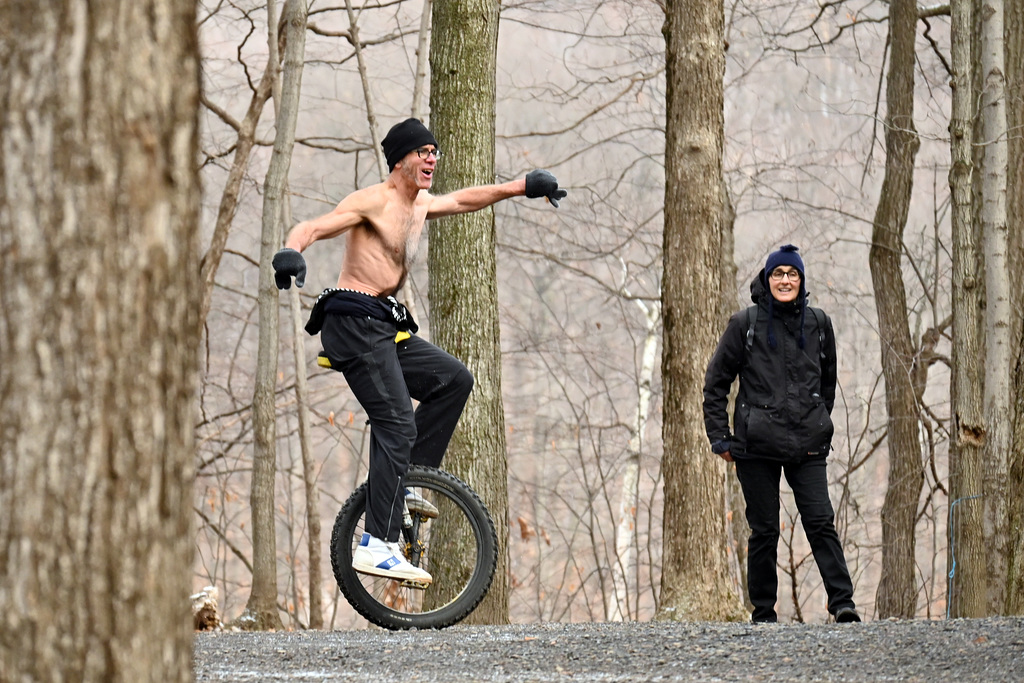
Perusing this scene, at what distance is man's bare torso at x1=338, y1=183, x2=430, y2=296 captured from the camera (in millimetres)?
→ 5824

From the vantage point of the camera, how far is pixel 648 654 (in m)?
4.94

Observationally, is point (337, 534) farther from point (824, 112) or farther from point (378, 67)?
point (824, 112)

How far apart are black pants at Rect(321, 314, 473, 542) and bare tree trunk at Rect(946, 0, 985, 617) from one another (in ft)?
15.7

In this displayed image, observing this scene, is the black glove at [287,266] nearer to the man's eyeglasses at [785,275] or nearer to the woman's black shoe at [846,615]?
the man's eyeglasses at [785,275]

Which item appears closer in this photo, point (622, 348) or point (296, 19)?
point (296, 19)

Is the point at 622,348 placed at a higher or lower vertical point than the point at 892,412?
higher

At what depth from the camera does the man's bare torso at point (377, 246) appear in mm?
5824

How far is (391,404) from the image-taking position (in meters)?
5.73

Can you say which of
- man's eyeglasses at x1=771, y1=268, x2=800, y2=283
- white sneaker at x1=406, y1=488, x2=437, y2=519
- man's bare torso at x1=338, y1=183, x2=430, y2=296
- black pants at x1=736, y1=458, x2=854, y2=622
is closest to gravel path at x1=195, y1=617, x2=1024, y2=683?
white sneaker at x1=406, y1=488, x2=437, y2=519

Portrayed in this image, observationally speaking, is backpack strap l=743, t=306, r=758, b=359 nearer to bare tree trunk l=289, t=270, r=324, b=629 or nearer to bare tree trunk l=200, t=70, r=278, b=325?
bare tree trunk l=289, t=270, r=324, b=629

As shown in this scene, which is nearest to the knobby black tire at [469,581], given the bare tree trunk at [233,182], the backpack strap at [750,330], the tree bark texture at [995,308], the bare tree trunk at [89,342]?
the backpack strap at [750,330]

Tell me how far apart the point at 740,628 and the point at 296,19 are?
10290mm

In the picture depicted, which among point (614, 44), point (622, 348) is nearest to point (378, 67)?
point (614, 44)

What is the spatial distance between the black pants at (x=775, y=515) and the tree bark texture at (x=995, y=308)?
7.45 feet
